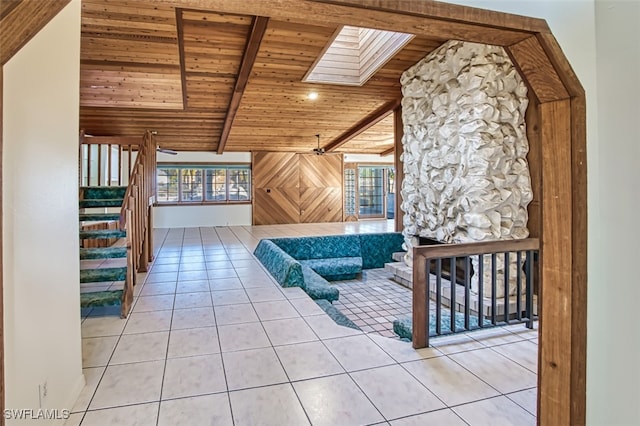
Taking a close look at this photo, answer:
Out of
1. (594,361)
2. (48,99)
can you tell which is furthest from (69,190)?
(594,361)

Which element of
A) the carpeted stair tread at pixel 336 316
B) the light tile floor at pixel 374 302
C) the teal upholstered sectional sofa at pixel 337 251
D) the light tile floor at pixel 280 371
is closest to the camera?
the light tile floor at pixel 280 371

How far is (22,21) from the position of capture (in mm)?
978

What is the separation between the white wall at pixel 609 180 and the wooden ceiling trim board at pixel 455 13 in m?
0.04

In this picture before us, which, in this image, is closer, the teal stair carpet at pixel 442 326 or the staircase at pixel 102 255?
the teal stair carpet at pixel 442 326

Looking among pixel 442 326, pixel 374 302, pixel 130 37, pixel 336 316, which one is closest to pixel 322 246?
pixel 374 302

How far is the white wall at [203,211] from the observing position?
1064 cm

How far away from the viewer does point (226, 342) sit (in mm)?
2844

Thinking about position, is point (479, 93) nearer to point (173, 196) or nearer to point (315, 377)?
point (315, 377)

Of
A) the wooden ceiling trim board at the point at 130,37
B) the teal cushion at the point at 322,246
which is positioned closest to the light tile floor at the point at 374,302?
the teal cushion at the point at 322,246

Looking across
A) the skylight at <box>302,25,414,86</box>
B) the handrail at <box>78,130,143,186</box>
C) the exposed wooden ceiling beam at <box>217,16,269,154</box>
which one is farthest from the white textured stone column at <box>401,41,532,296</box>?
the handrail at <box>78,130,143,186</box>

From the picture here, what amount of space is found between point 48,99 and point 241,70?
4.07m

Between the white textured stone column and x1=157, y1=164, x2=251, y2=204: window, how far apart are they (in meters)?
7.25

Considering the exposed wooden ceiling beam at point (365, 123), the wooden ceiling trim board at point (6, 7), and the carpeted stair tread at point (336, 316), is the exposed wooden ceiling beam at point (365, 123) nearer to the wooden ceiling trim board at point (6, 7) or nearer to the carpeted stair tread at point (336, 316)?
the carpeted stair tread at point (336, 316)

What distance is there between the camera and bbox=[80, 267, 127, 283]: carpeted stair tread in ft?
11.3
